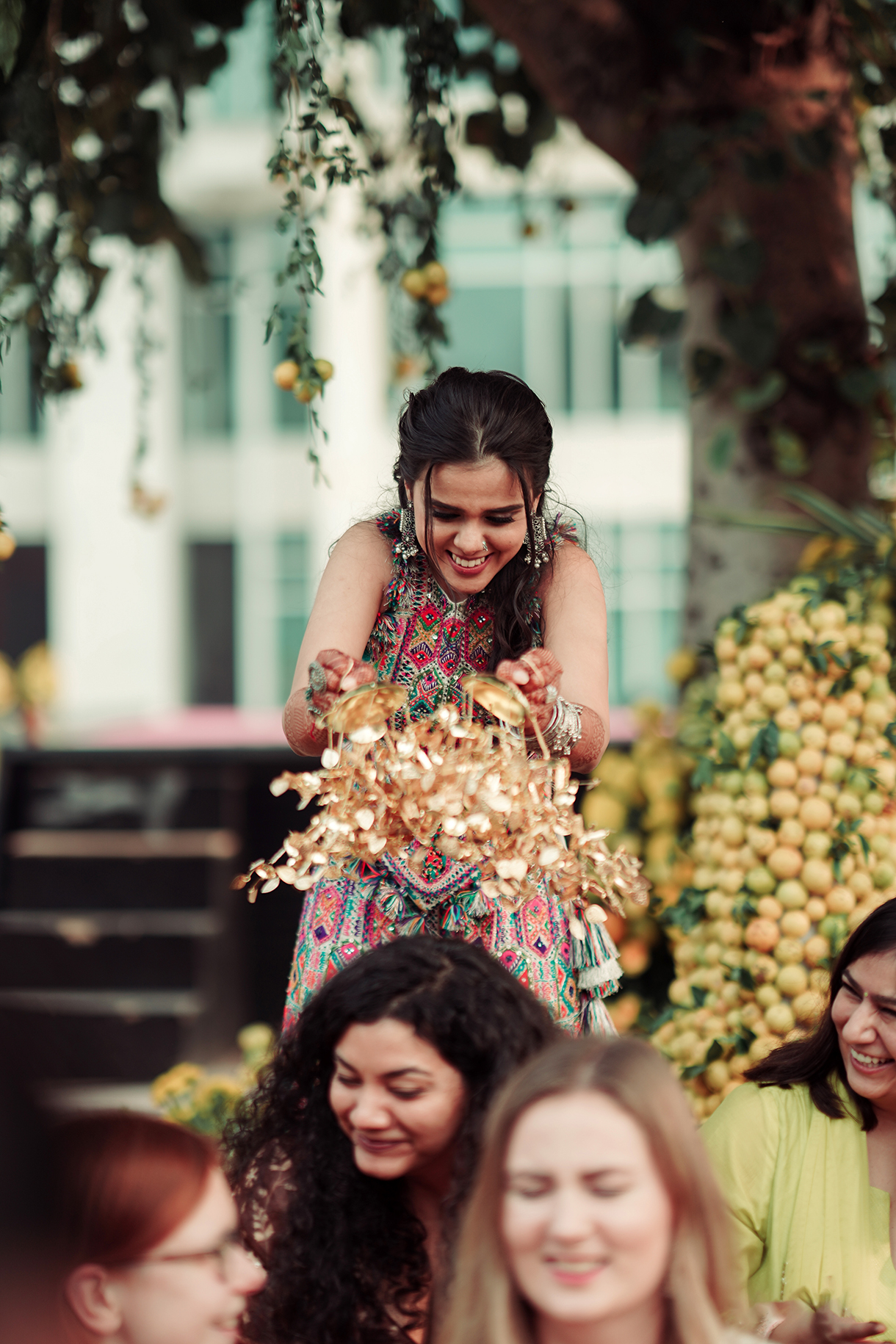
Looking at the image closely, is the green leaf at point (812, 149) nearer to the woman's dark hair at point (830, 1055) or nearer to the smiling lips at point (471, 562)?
the smiling lips at point (471, 562)

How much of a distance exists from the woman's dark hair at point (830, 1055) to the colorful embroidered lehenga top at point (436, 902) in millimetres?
249

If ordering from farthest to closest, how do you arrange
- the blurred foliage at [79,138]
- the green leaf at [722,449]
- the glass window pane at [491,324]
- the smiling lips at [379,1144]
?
the glass window pane at [491,324] < the green leaf at [722,449] < the blurred foliage at [79,138] < the smiling lips at [379,1144]

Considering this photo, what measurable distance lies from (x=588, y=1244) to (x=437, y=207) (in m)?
1.84

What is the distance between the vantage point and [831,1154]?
66.9 inches

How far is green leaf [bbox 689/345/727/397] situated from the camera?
293 cm

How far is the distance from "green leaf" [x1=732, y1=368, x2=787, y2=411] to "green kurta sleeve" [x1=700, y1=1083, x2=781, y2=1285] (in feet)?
5.39

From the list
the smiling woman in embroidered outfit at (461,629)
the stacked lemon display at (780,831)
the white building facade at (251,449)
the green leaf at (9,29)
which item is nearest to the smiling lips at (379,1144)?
the smiling woman in embroidered outfit at (461,629)

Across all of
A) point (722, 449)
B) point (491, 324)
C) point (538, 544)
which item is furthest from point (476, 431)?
point (491, 324)

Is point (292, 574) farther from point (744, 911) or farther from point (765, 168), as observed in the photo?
point (744, 911)

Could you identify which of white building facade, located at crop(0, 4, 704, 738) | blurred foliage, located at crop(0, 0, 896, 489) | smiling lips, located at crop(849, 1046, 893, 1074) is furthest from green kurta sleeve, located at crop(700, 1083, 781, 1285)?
white building facade, located at crop(0, 4, 704, 738)

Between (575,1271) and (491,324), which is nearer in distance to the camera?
(575,1271)

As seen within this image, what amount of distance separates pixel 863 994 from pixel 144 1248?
3.12 feet

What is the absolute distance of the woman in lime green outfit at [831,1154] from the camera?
1.62 m

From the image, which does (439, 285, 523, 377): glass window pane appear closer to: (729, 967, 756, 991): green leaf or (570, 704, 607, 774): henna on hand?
(729, 967, 756, 991): green leaf
